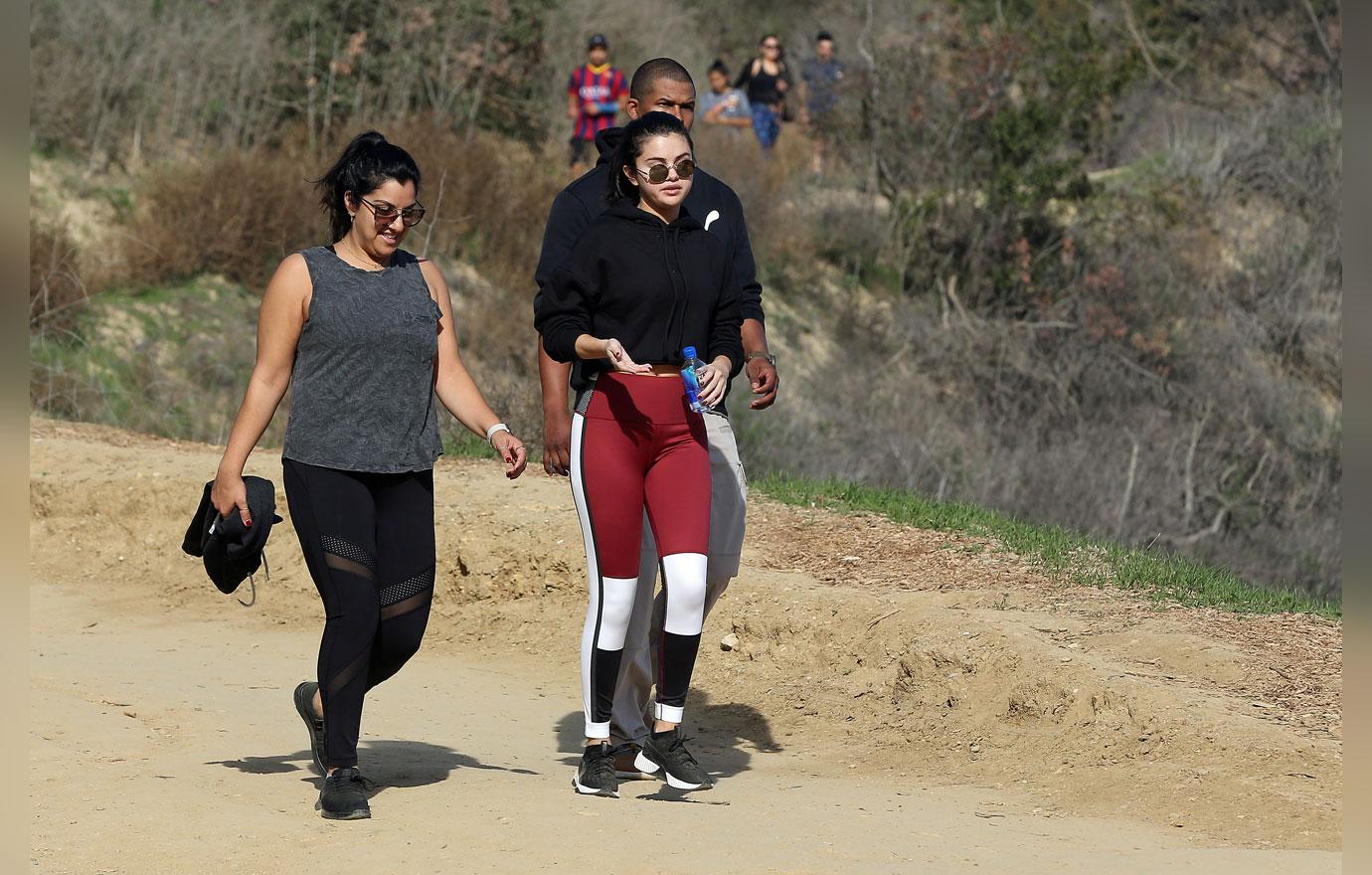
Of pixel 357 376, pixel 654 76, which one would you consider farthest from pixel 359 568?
pixel 654 76

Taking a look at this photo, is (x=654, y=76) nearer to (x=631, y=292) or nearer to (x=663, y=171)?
(x=663, y=171)

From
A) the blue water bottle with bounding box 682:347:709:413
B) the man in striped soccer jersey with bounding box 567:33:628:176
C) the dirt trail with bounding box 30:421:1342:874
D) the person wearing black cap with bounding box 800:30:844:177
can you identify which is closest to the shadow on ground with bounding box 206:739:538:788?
the dirt trail with bounding box 30:421:1342:874

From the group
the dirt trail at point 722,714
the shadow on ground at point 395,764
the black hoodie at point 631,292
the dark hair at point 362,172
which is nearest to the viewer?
the dirt trail at point 722,714

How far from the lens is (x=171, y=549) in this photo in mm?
10047

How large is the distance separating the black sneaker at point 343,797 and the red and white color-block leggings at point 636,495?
32.9 inches

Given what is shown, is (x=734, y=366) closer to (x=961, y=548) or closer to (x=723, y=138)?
(x=961, y=548)

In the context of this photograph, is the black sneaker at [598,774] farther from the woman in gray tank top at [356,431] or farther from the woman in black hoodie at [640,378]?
the woman in gray tank top at [356,431]

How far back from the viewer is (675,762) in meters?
5.59

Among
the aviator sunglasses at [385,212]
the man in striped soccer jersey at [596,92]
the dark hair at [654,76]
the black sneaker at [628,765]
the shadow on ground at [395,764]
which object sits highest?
the man in striped soccer jersey at [596,92]

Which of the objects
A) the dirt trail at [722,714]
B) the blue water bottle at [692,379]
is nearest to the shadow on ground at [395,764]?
the dirt trail at [722,714]

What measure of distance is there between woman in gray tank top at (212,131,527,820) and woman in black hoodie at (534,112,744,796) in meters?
0.34

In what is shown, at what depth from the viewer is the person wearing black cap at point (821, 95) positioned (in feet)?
76.2

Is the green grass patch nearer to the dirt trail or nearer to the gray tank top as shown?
the dirt trail

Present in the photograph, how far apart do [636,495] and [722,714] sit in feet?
8.24
